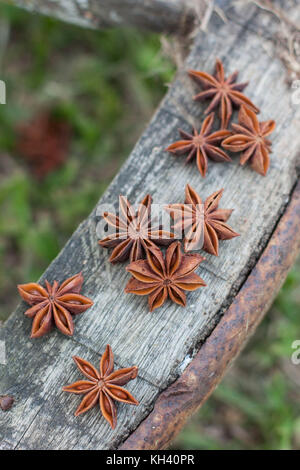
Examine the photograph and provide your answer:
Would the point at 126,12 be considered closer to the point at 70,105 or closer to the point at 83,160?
the point at 70,105

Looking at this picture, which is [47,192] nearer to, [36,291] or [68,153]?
[68,153]

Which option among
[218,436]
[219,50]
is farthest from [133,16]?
[218,436]

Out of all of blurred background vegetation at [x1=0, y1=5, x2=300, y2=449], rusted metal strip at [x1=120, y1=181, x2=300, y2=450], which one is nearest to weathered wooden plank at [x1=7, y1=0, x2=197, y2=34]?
blurred background vegetation at [x1=0, y1=5, x2=300, y2=449]

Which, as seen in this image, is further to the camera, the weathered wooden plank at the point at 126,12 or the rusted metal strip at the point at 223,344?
the weathered wooden plank at the point at 126,12

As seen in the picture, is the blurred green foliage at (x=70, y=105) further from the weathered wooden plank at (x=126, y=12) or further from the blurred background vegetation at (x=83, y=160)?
the weathered wooden plank at (x=126, y=12)

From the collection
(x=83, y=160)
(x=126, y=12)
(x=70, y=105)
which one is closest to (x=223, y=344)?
(x=126, y=12)

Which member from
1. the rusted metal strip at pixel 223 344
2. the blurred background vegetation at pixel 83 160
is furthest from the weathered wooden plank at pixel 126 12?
the rusted metal strip at pixel 223 344
